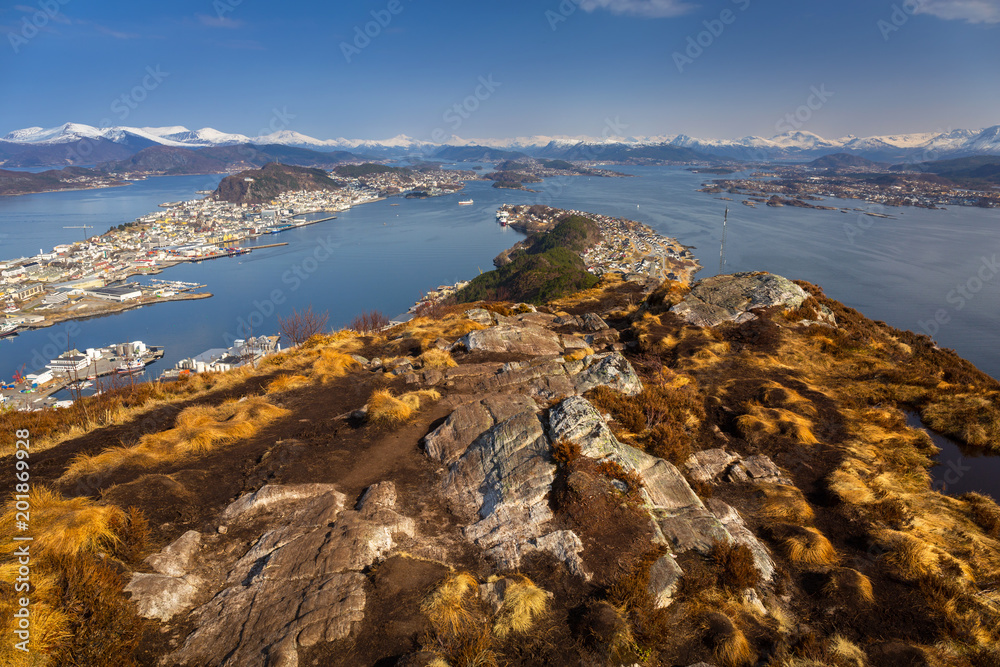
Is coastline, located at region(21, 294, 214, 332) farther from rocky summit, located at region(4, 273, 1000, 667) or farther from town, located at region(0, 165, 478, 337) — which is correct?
rocky summit, located at region(4, 273, 1000, 667)

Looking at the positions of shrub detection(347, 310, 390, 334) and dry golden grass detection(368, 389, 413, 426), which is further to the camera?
shrub detection(347, 310, 390, 334)

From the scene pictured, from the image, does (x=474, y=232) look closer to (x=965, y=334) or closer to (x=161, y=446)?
(x=965, y=334)

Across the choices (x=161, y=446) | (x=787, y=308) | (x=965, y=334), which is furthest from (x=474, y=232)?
(x=161, y=446)

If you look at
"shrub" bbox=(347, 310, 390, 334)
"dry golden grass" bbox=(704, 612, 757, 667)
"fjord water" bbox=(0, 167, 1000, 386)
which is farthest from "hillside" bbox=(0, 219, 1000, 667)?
"fjord water" bbox=(0, 167, 1000, 386)

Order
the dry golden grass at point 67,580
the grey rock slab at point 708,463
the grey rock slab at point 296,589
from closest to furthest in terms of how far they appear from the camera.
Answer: the dry golden grass at point 67,580 → the grey rock slab at point 296,589 → the grey rock slab at point 708,463

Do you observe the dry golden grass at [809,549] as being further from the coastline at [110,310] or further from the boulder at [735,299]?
the coastline at [110,310]

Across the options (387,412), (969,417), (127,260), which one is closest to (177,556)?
(387,412)

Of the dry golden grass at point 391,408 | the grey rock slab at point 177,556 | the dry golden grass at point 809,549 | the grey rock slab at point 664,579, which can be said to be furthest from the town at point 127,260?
the dry golden grass at point 809,549
